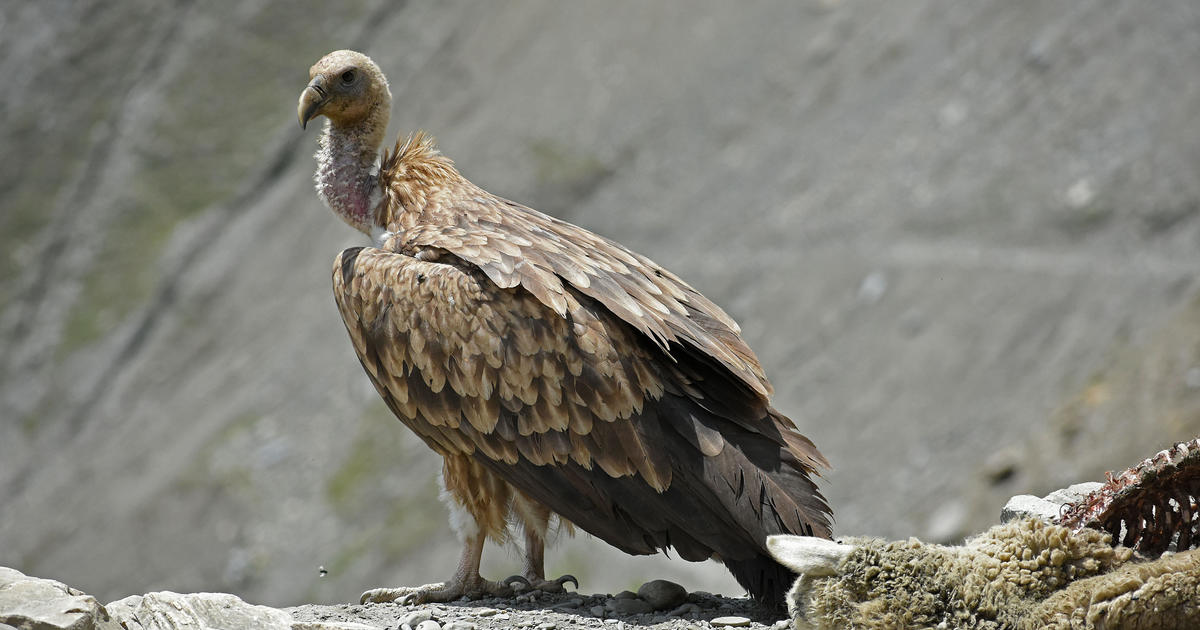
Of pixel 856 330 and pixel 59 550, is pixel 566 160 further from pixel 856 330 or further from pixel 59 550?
pixel 59 550

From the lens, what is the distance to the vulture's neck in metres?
9.32

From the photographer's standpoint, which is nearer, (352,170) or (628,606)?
(628,606)

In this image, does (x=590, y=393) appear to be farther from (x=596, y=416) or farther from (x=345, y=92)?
(x=345, y=92)

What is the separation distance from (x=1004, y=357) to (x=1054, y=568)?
1398cm

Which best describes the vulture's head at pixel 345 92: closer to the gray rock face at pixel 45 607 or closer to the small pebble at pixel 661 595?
the small pebble at pixel 661 595

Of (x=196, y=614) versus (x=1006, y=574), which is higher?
(x=196, y=614)

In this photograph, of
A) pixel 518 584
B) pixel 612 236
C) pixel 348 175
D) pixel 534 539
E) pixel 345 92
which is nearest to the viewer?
pixel 518 584

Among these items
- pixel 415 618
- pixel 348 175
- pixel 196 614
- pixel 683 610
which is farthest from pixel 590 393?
pixel 348 175

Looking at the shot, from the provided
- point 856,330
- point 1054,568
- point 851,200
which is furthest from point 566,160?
point 1054,568

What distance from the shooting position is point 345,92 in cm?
963

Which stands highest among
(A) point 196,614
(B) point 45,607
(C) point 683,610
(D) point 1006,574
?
(C) point 683,610

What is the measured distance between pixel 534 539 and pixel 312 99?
11.9 feet

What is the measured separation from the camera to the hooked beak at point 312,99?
944cm

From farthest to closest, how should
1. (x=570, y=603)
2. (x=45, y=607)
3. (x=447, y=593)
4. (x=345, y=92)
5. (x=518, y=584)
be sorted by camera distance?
(x=345, y=92), (x=518, y=584), (x=447, y=593), (x=570, y=603), (x=45, y=607)
